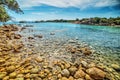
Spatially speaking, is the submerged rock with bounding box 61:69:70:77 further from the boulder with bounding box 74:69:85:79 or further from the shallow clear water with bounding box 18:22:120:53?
the shallow clear water with bounding box 18:22:120:53

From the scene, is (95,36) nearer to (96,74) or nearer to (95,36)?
(95,36)

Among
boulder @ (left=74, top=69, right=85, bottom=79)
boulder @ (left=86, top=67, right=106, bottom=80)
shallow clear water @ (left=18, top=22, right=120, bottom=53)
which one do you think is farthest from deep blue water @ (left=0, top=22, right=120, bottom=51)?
boulder @ (left=74, top=69, right=85, bottom=79)

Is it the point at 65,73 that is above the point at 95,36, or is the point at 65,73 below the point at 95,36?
above

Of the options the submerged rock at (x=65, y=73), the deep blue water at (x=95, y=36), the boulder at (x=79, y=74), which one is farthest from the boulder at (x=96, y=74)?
the deep blue water at (x=95, y=36)

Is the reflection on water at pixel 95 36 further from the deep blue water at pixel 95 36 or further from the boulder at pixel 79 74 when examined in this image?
the boulder at pixel 79 74

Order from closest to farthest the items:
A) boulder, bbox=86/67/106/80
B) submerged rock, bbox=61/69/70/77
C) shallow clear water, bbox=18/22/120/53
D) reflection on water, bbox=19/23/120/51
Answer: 1. boulder, bbox=86/67/106/80
2. submerged rock, bbox=61/69/70/77
3. shallow clear water, bbox=18/22/120/53
4. reflection on water, bbox=19/23/120/51

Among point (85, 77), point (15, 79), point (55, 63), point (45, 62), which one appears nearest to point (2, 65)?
point (15, 79)

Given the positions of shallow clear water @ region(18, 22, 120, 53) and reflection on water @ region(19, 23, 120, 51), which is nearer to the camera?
shallow clear water @ region(18, 22, 120, 53)

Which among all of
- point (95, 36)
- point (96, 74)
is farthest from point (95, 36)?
point (96, 74)

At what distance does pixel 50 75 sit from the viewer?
5531mm

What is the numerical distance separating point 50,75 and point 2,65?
2639mm

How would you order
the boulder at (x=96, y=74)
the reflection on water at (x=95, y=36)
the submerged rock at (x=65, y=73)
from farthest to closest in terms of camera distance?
the reflection on water at (x=95, y=36) → the submerged rock at (x=65, y=73) → the boulder at (x=96, y=74)

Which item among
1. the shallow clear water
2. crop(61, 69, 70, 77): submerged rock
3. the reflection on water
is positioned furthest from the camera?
the reflection on water

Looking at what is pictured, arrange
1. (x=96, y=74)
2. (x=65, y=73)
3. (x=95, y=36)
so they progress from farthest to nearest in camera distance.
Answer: (x=95, y=36), (x=65, y=73), (x=96, y=74)
